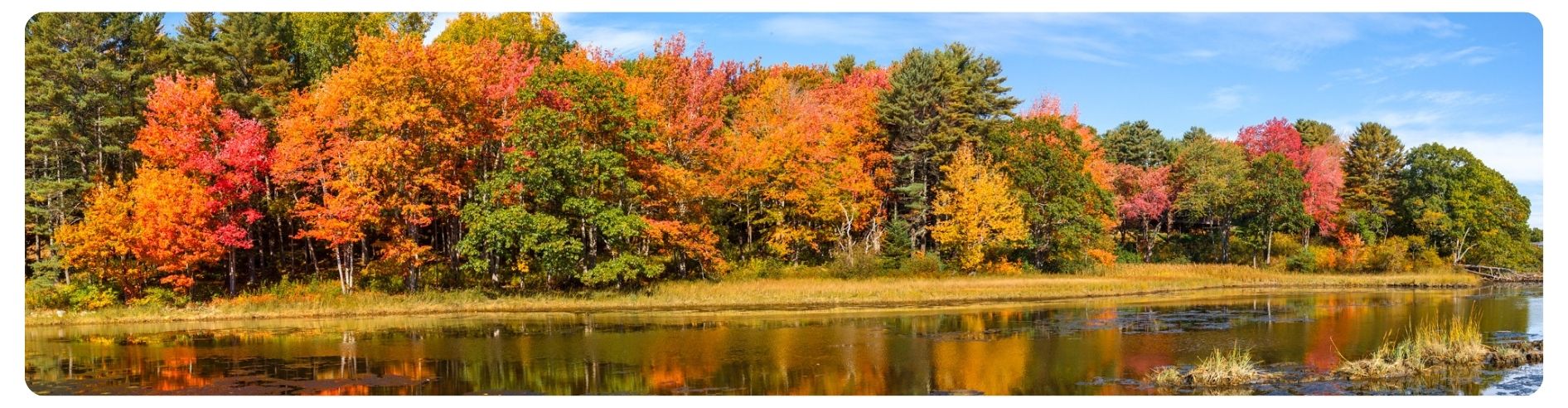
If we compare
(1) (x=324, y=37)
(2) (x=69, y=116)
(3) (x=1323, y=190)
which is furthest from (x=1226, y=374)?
(3) (x=1323, y=190)

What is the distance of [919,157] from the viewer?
56.8 metres

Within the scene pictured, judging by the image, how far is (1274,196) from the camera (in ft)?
216

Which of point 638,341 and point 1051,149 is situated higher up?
point 1051,149

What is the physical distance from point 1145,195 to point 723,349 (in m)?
53.9

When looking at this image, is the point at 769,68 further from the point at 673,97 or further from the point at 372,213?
the point at 372,213

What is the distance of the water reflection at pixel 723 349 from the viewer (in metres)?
21.2

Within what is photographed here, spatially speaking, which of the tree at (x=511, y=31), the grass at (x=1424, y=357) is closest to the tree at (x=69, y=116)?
the tree at (x=511, y=31)

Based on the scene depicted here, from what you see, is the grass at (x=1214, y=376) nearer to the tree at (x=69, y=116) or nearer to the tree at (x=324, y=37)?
the tree at (x=69, y=116)

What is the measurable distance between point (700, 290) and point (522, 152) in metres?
8.90

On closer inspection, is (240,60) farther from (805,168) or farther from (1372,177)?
(1372,177)

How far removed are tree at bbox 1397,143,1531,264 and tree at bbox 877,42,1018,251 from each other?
26254mm

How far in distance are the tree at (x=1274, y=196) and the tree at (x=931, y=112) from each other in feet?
63.2

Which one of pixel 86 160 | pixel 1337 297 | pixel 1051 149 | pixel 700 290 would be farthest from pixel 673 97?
pixel 1337 297

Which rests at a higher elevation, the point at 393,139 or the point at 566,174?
the point at 393,139
